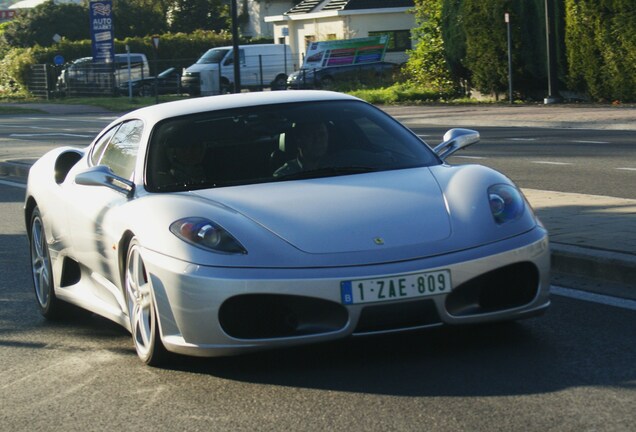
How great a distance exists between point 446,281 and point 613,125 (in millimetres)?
18401

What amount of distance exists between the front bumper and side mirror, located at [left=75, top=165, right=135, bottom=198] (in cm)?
87

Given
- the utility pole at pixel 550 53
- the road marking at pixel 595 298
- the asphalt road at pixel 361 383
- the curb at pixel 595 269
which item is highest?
the utility pole at pixel 550 53

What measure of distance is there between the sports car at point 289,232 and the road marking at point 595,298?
1077mm

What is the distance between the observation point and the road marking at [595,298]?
6.73 m

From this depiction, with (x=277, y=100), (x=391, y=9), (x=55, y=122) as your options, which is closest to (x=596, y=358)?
(x=277, y=100)

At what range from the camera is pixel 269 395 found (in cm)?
516

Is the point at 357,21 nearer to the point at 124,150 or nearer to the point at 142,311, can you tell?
the point at 124,150

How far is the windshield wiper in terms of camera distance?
6.21 m

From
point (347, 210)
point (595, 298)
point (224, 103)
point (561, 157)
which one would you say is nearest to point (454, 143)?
point (595, 298)

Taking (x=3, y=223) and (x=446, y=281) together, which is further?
(x=3, y=223)

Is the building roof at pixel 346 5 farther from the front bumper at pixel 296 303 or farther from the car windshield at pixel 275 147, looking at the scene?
the front bumper at pixel 296 303

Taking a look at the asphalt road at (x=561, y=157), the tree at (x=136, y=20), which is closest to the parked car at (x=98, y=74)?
the tree at (x=136, y=20)

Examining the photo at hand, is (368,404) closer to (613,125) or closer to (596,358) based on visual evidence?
(596,358)

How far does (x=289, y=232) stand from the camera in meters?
5.41
